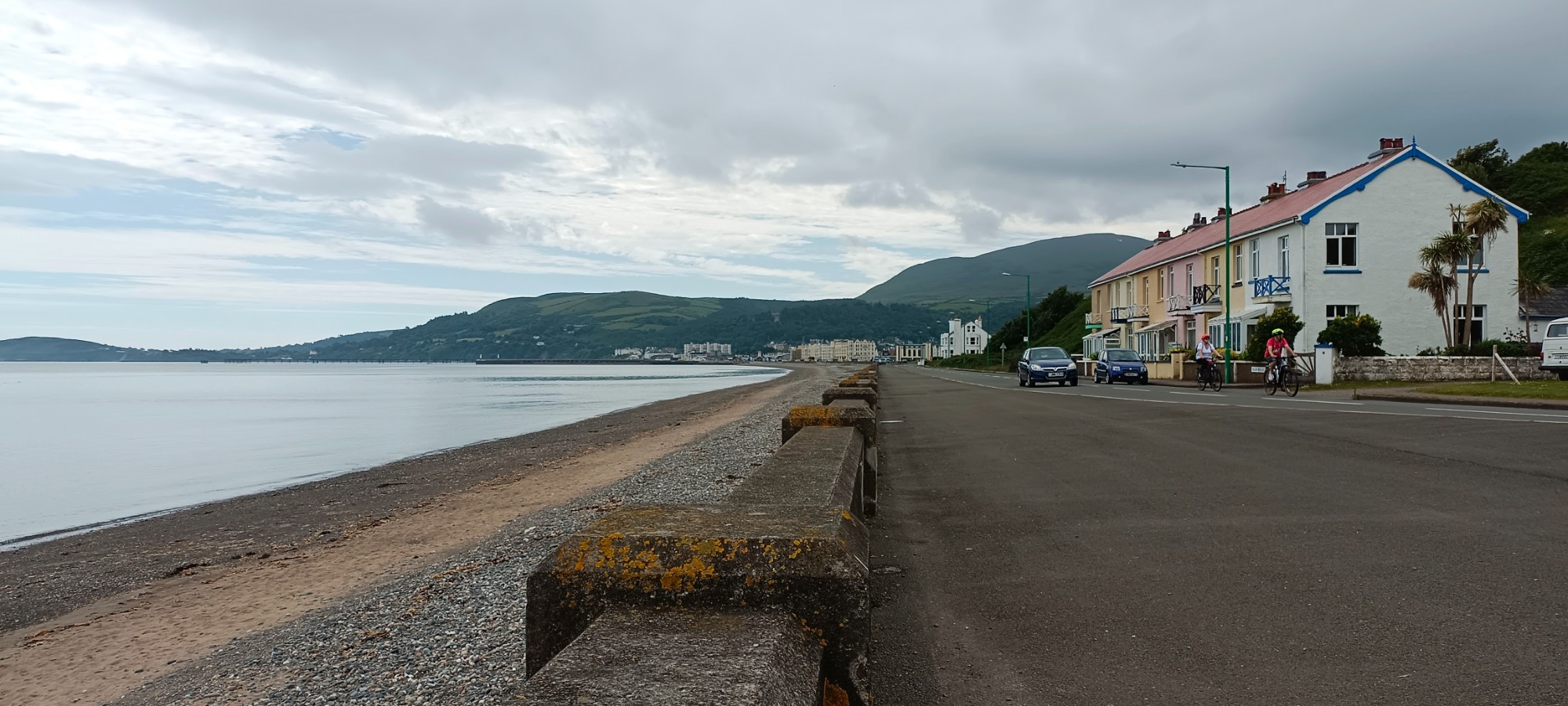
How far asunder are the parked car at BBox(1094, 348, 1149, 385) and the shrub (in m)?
6.91

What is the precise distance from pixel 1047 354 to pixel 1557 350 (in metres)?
14.9

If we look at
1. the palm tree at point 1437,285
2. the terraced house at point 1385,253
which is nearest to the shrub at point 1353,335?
the palm tree at point 1437,285

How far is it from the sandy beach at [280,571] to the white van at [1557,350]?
75.7 ft

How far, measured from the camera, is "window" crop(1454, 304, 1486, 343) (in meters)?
36.2

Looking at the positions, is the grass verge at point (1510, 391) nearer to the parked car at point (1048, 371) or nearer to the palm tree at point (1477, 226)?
the palm tree at point (1477, 226)

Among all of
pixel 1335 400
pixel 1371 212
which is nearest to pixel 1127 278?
pixel 1371 212

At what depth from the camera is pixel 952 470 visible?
1013 cm

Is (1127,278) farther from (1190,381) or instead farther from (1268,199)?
(1190,381)

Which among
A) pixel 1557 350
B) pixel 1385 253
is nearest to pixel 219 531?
pixel 1557 350

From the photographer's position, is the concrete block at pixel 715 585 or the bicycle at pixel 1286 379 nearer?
the concrete block at pixel 715 585

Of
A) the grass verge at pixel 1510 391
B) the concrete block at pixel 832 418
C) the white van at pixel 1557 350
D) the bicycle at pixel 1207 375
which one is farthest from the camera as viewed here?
the bicycle at pixel 1207 375

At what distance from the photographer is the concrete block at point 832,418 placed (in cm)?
789

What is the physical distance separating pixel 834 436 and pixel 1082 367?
4793 centimetres

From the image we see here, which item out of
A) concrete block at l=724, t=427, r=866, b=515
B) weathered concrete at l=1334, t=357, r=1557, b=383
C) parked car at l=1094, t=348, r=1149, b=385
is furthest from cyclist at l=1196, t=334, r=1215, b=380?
concrete block at l=724, t=427, r=866, b=515
